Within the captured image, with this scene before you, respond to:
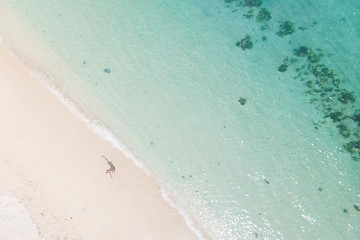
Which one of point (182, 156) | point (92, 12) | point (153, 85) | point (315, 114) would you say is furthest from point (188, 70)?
point (315, 114)

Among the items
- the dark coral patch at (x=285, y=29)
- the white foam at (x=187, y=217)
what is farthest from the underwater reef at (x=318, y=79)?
the white foam at (x=187, y=217)

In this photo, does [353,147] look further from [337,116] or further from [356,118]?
[337,116]

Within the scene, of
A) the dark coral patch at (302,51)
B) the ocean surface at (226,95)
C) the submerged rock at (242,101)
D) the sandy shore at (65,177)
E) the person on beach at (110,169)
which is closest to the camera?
the sandy shore at (65,177)

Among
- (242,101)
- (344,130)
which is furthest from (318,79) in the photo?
(242,101)

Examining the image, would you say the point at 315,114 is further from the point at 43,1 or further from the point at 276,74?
the point at 43,1

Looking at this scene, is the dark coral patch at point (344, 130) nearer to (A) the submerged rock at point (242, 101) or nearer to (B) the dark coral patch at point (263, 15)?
(A) the submerged rock at point (242, 101)

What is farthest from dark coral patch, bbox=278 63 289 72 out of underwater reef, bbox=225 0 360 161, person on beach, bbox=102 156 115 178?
person on beach, bbox=102 156 115 178
